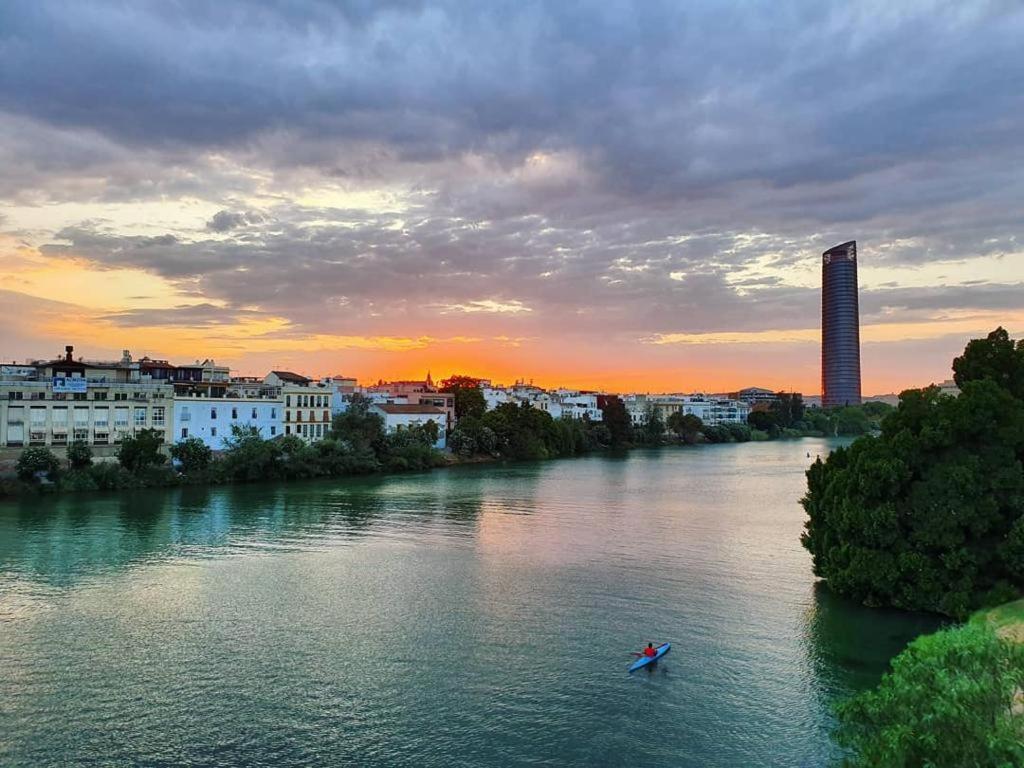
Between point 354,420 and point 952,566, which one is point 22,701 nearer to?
point 952,566

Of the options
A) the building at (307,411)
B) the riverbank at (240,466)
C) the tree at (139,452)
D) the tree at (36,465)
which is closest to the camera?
the tree at (36,465)

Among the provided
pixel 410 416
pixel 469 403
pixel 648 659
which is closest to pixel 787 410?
pixel 469 403

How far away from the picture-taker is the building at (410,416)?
262 ft

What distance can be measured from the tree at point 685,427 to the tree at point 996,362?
3566 inches

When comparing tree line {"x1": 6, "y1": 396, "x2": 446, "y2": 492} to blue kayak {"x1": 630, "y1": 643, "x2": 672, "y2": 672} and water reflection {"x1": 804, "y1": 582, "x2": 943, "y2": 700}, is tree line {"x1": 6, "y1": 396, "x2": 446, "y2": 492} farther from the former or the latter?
water reflection {"x1": 804, "y1": 582, "x2": 943, "y2": 700}

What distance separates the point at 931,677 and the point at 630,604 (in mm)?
14579

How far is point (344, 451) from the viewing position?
62469 millimetres

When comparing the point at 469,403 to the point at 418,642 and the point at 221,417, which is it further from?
the point at 418,642

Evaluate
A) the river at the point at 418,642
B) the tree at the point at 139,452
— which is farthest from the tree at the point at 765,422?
the tree at the point at 139,452

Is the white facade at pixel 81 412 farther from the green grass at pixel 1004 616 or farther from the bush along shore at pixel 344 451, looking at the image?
the green grass at pixel 1004 616

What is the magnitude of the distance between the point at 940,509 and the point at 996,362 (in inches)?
311

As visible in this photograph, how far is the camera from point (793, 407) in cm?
14938

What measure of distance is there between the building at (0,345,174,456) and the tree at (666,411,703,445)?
77106 mm

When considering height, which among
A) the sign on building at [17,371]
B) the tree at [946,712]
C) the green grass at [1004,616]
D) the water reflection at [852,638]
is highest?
the sign on building at [17,371]
